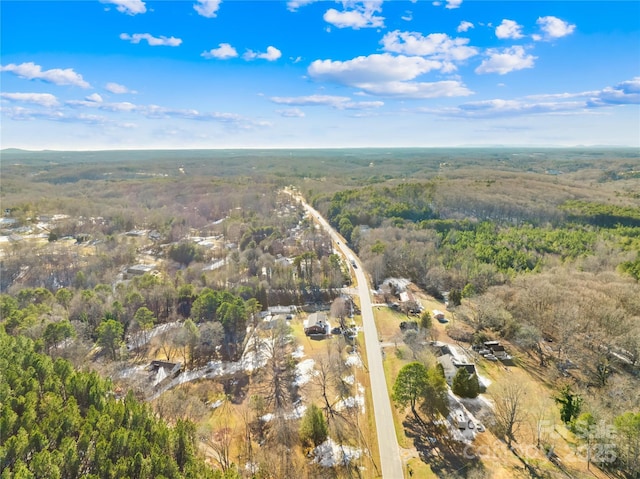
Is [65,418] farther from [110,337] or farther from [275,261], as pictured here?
[275,261]

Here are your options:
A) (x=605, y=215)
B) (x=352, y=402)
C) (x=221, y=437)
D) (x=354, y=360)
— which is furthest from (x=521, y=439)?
(x=605, y=215)

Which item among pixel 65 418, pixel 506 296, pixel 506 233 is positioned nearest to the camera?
pixel 65 418

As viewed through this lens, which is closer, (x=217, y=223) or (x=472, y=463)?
(x=472, y=463)

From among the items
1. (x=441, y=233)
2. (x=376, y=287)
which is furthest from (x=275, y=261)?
(x=441, y=233)

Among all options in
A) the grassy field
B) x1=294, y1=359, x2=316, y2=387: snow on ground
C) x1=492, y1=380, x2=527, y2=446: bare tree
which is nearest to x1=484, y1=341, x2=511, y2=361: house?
the grassy field

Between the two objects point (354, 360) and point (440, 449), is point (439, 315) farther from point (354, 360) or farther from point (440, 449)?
point (440, 449)

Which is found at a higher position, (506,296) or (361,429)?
(506,296)

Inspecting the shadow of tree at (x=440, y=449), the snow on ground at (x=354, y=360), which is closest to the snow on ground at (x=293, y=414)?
the snow on ground at (x=354, y=360)

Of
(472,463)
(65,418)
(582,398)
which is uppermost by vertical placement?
(65,418)
